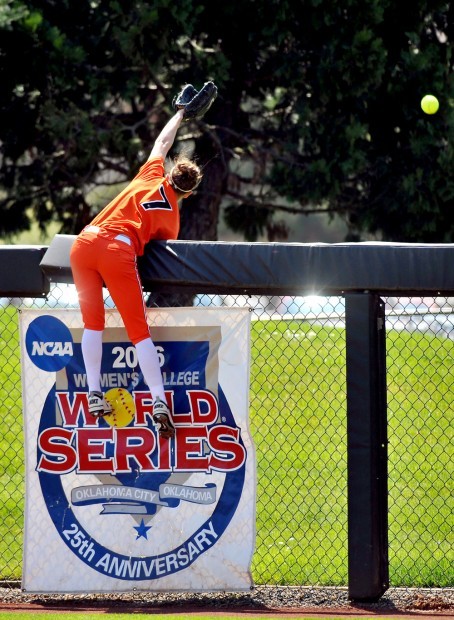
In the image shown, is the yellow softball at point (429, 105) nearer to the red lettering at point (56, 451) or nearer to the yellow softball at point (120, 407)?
the yellow softball at point (120, 407)

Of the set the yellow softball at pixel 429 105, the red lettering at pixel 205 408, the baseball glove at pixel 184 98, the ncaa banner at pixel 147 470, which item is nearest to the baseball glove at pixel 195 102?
the baseball glove at pixel 184 98

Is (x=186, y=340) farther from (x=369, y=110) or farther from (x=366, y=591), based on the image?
(x=369, y=110)

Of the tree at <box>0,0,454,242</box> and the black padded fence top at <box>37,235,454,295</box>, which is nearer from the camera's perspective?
the black padded fence top at <box>37,235,454,295</box>

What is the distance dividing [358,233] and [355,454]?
35.3 feet

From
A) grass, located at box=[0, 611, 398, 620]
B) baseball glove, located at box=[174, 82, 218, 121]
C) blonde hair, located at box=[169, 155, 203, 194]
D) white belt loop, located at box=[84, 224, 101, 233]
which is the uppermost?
baseball glove, located at box=[174, 82, 218, 121]

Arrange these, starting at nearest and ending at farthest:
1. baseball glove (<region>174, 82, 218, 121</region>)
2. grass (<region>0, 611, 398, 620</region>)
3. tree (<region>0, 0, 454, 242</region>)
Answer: grass (<region>0, 611, 398, 620</region>)
baseball glove (<region>174, 82, 218, 121</region>)
tree (<region>0, 0, 454, 242</region>)

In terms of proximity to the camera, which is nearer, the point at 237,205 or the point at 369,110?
the point at 369,110

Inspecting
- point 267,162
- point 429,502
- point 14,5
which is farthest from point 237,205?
point 429,502

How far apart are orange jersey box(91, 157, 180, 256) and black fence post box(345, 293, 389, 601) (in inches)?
42.9

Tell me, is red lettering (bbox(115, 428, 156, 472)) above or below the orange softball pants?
below

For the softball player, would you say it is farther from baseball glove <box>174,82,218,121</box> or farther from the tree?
the tree

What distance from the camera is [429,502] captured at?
7375 millimetres

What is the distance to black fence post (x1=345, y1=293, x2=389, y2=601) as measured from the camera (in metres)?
5.39

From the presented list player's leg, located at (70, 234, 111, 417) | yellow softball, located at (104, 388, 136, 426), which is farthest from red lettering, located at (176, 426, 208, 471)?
player's leg, located at (70, 234, 111, 417)
